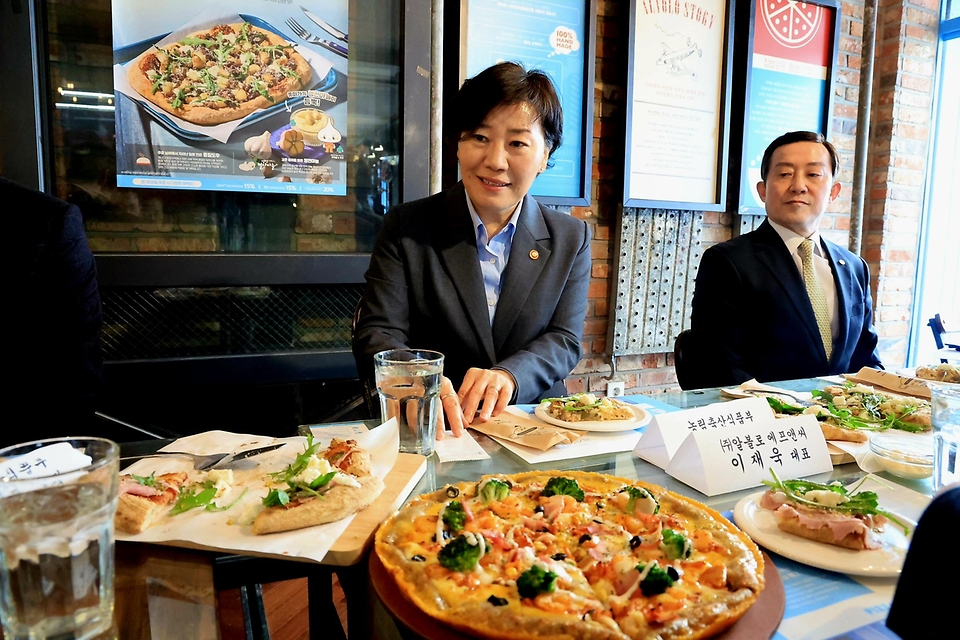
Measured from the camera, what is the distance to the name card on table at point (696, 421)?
0.91 metres

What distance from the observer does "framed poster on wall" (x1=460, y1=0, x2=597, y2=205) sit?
8.23 feet

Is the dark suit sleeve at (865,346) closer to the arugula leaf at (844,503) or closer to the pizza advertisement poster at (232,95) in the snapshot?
the arugula leaf at (844,503)

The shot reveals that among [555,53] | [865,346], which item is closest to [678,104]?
[555,53]

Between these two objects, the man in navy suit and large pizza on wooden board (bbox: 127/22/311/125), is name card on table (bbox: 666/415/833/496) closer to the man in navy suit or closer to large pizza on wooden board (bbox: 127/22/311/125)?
the man in navy suit

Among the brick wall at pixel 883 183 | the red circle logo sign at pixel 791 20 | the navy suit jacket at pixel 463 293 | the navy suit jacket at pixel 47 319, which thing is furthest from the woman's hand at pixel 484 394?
the red circle logo sign at pixel 791 20

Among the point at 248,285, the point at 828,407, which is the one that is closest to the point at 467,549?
the point at 828,407

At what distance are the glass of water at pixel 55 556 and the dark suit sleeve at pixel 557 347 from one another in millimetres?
931

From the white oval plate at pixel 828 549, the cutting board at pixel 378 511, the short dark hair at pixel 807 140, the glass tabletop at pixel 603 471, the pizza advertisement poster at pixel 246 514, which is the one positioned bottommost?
the glass tabletop at pixel 603 471

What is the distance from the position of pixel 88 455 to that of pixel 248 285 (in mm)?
1649

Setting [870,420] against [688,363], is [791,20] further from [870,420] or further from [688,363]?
[870,420]

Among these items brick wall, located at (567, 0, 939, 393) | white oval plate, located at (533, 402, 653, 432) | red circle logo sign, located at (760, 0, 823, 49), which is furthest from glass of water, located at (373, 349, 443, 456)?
red circle logo sign, located at (760, 0, 823, 49)

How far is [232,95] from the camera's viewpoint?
2156 millimetres

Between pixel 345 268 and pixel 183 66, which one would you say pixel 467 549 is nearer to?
pixel 345 268

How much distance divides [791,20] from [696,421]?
120 inches
